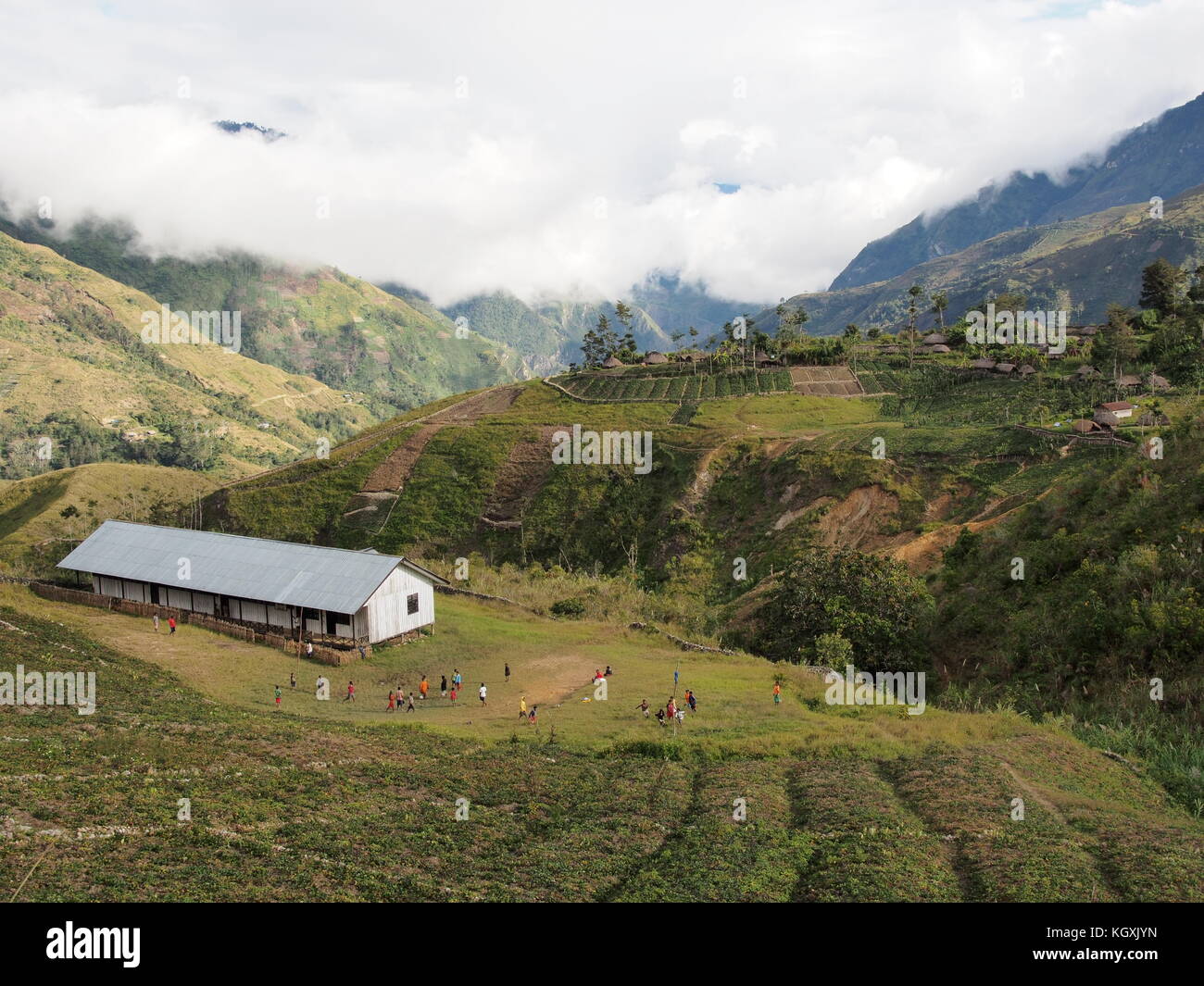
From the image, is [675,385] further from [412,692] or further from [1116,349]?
[412,692]

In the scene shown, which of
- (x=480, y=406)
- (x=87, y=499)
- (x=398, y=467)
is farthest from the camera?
(x=87, y=499)

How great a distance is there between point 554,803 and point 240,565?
3265 cm

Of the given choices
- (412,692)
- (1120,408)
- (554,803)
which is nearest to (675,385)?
(1120,408)

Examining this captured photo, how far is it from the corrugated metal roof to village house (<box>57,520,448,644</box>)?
6 centimetres

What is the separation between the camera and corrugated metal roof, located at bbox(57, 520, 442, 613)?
44.6 metres

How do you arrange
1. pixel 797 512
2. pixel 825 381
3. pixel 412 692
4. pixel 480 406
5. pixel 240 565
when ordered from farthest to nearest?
pixel 480 406 < pixel 825 381 < pixel 797 512 < pixel 240 565 < pixel 412 692

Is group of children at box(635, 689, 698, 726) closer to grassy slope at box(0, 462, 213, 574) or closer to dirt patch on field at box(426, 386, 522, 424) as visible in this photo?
dirt patch on field at box(426, 386, 522, 424)

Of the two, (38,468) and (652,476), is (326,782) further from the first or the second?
(38,468)

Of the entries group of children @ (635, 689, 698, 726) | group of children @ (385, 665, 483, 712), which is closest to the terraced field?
group of children @ (385, 665, 483, 712)

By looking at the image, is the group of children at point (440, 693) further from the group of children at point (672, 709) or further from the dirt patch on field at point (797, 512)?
the dirt patch on field at point (797, 512)

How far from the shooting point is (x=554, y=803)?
73.9 ft

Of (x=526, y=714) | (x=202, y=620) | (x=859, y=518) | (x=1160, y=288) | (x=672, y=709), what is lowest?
(x=526, y=714)

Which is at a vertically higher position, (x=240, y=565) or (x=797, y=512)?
(x=797, y=512)
